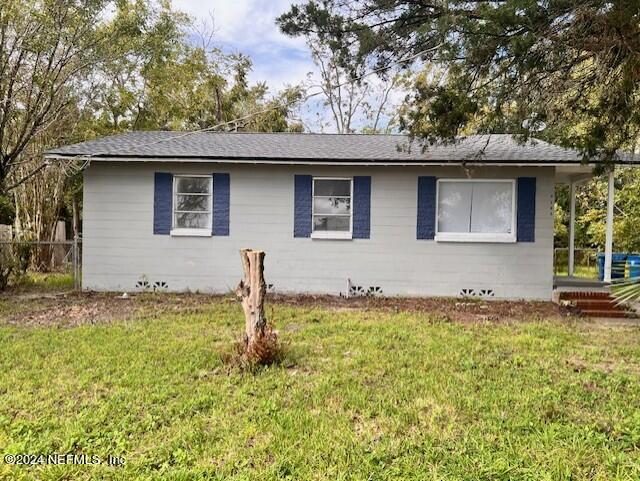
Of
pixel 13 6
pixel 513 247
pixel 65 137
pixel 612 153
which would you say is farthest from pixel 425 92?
pixel 65 137

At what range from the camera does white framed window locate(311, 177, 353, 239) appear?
939 centimetres

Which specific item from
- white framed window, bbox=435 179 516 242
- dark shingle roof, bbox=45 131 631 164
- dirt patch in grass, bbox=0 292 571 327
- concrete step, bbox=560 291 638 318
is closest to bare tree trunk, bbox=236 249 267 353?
dirt patch in grass, bbox=0 292 571 327

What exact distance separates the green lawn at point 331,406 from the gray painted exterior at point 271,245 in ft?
10.8

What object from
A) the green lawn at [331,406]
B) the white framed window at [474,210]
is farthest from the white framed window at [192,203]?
the white framed window at [474,210]

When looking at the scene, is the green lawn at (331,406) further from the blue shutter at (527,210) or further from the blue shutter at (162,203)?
the blue shutter at (162,203)

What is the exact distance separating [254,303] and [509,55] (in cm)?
437

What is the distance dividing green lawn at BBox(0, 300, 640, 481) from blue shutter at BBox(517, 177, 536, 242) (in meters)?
3.23

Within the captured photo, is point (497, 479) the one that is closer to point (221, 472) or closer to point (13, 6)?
point (221, 472)

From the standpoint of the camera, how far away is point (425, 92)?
6.43m

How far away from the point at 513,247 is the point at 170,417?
762cm

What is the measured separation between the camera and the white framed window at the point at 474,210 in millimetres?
9094

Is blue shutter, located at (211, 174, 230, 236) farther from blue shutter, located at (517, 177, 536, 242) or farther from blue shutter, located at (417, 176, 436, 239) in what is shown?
blue shutter, located at (517, 177, 536, 242)

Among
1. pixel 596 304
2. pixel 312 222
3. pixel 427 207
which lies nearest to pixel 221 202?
pixel 312 222

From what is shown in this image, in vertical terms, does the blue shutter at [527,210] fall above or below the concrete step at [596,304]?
above
